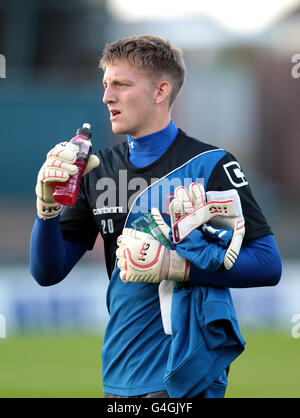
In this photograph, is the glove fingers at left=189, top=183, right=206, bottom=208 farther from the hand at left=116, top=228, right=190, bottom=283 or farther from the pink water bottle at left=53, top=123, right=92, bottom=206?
the pink water bottle at left=53, top=123, right=92, bottom=206

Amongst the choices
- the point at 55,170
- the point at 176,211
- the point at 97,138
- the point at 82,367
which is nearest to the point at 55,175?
the point at 55,170

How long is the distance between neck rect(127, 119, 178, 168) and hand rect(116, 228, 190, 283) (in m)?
0.48

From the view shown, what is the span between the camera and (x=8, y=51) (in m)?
18.2

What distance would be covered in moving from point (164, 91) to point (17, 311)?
7.78 metres

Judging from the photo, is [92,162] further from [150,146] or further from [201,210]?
[201,210]

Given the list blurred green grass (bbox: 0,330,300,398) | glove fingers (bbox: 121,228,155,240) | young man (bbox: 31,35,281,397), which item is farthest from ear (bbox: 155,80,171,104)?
blurred green grass (bbox: 0,330,300,398)

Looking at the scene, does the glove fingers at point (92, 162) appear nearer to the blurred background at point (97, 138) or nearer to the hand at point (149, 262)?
the hand at point (149, 262)

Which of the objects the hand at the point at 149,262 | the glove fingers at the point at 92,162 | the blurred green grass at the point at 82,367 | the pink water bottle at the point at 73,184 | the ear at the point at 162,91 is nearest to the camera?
the hand at the point at 149,262

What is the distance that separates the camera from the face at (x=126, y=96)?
10.3 feet

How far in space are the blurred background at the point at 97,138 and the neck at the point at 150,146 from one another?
4335mm

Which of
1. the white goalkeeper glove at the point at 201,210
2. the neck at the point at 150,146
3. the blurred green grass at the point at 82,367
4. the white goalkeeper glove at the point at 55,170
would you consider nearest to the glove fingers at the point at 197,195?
the white goalkeeper glove at the point at 201,210

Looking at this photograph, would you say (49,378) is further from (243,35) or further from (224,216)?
(243,35)

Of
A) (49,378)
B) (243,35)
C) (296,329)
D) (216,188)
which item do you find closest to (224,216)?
(216,188)

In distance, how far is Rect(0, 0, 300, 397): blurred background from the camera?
30.0 feet
